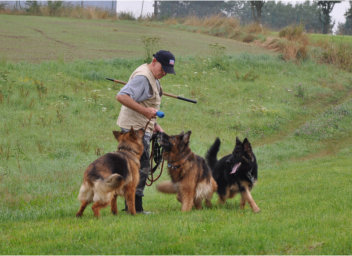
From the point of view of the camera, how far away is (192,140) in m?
15.0

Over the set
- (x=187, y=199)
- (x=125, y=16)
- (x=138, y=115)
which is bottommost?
(x=187, y=199)

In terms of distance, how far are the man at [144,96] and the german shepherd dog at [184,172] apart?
14.1 inches

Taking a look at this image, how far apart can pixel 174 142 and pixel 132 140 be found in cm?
73

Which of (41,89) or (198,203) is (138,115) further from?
(41,89)

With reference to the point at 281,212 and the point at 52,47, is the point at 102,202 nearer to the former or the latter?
the point at 281,212

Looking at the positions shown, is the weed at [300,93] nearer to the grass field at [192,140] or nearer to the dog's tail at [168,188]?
the grass field at [192,140]

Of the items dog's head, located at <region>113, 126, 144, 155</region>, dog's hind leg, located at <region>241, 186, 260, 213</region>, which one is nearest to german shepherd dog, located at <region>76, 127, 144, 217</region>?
dog's head, located at <region>113, 126, 144, 155</region>

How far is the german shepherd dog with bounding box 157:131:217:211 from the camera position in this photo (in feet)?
24.7

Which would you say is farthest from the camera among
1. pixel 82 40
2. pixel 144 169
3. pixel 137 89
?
pixel 82 40

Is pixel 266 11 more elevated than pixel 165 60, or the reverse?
pixel 266 11

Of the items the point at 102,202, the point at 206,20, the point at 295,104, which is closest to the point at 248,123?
the point at 295,104

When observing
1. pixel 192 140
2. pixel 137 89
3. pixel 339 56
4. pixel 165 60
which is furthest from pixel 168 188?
pixel 339 56

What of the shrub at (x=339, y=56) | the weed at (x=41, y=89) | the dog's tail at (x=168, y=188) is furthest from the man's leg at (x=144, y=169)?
the shrub at (x=339, y=56)

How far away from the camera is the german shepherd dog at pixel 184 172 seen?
7520 mm
